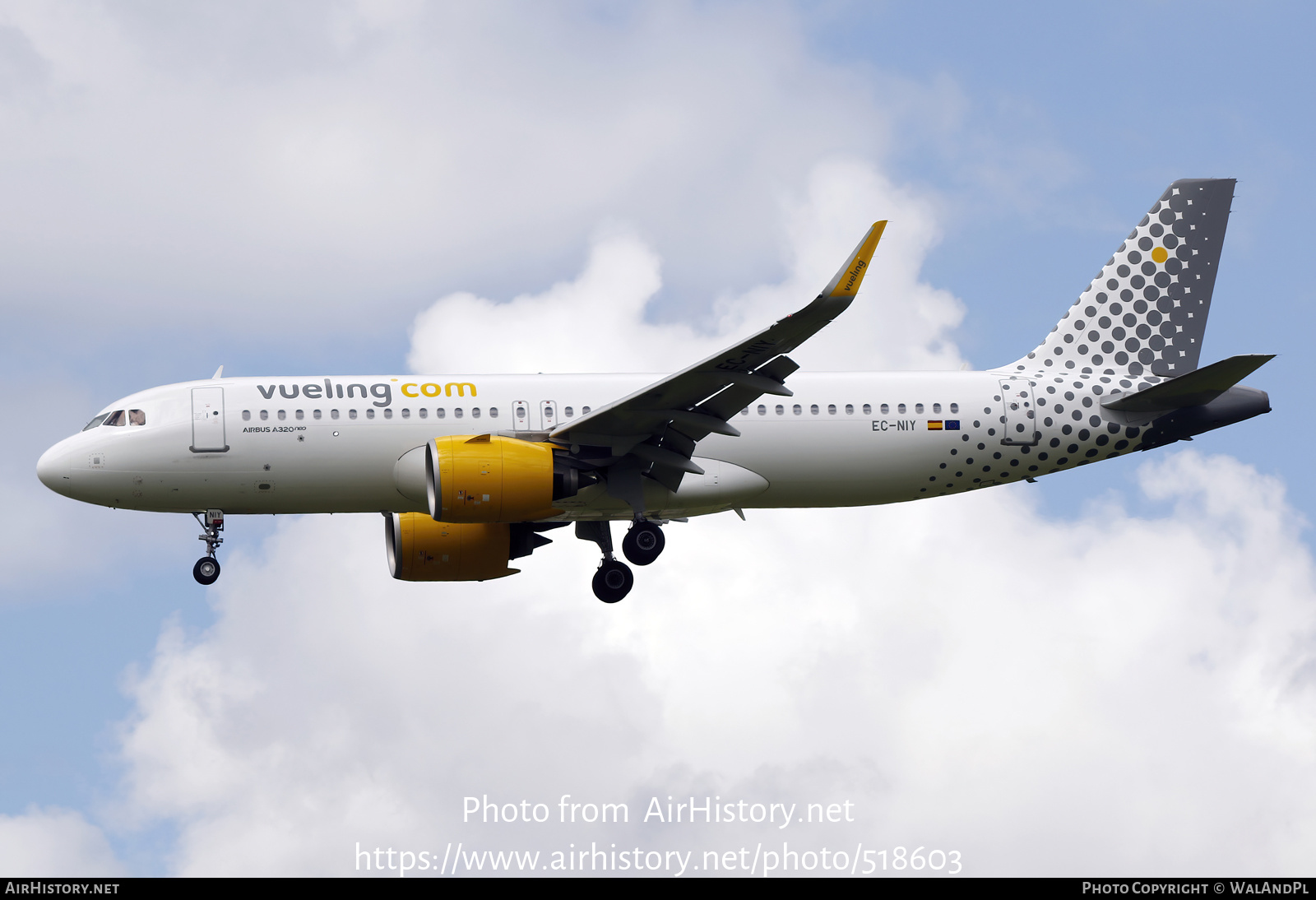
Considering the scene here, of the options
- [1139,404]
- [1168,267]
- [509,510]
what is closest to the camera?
[509,510]

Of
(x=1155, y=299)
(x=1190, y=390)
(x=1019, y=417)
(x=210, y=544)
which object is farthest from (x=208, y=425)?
(x=1155, y=299)

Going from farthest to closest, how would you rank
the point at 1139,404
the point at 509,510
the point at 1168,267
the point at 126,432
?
the point at 1168,267 < the point at 1139,404 < the point at 126,432 < the point at 509,510

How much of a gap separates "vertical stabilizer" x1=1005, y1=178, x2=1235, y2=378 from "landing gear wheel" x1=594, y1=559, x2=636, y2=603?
9023mm

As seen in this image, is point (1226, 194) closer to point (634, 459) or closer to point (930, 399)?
point (930, 399)

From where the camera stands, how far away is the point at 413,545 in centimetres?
3136

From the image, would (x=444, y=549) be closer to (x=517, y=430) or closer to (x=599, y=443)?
(x=517, y=430)

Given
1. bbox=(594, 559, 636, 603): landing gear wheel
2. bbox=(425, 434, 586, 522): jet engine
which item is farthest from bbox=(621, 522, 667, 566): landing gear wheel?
bbox=(425, 434, 586, 522): jet engine

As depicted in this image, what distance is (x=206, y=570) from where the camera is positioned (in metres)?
29.2

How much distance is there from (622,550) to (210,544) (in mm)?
7672

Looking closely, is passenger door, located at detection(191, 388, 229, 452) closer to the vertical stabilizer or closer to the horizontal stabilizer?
the vertical stabilizer

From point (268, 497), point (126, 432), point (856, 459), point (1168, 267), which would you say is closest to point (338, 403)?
point (268, 497)

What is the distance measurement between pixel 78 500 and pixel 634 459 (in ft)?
33.9

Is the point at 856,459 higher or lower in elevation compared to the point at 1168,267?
lower

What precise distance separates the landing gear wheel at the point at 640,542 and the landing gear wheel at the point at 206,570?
24.9 ft
